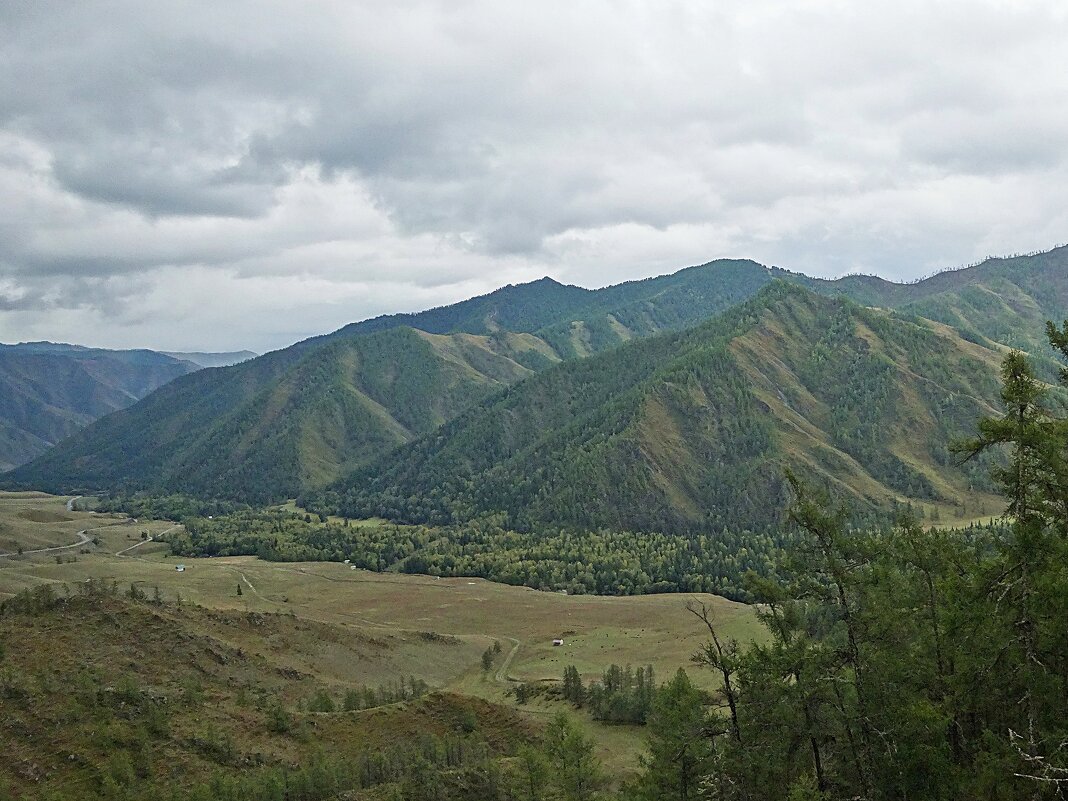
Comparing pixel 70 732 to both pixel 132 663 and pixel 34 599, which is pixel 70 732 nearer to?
pixel 132 663

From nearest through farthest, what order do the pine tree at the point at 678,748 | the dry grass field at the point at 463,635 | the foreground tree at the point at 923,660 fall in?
the foreground tree at the point at 923,660, the pine tree at the point at 678,748, the dry grass field at the point at 463,635

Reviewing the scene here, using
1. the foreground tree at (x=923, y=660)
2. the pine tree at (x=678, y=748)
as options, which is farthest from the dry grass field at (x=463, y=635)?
the foreground tree at (x=923, y=660)

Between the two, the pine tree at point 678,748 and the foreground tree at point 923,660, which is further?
the pine tree at point 678,748

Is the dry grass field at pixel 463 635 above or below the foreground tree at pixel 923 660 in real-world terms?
below

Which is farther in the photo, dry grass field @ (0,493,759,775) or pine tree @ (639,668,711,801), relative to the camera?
dry grass field @ (0,493,759,775)

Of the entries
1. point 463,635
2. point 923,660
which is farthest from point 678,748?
point 463,635

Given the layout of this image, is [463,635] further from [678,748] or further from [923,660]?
[923,660]

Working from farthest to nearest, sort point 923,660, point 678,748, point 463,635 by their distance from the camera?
point 463,635 → point 678,748 → point 923,660

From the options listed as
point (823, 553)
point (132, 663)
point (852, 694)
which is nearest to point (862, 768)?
point (852, 694)

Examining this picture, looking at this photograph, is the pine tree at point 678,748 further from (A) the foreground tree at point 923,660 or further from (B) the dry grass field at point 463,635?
(B) the dry grass field at point 463,635

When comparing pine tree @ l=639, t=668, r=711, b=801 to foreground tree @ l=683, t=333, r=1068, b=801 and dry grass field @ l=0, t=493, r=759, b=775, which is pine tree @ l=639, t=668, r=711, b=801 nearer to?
foreground tree @ l=683, t=333, r=1068, b=801

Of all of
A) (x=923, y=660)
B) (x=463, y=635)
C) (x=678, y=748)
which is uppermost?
(x=923, y=660)

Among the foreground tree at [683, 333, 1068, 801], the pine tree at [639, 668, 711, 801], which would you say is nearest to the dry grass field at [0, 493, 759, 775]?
the pine tree at [639, 668, 711, 801]

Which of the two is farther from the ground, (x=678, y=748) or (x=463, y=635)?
(x=678, y=748)
